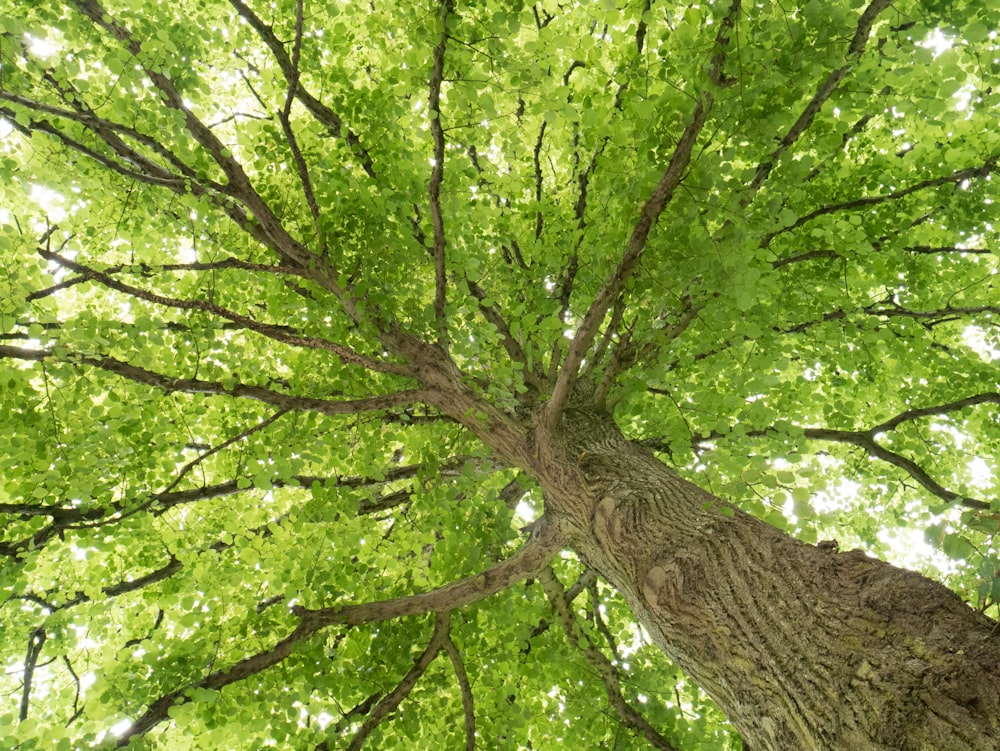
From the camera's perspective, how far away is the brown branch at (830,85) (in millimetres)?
2850

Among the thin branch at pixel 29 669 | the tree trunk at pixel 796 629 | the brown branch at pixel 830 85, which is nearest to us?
the tree trunk at pixel 796 629

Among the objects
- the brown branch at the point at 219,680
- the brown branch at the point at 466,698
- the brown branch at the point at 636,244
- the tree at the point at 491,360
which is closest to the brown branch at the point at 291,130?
the tree at the point at 491,360

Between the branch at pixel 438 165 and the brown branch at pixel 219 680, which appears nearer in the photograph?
the branch at pixel 438 165

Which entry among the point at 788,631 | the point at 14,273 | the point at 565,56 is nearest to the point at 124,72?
the point at 14,273

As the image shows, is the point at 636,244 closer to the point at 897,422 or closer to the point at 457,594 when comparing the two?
the point at 457,594

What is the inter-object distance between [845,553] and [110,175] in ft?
18.5

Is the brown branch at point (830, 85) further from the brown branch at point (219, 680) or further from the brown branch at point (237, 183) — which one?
the brown branch at point (219, 680)

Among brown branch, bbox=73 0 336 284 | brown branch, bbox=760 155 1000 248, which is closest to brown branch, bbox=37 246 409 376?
brown branch, bbox=73 0 336 284

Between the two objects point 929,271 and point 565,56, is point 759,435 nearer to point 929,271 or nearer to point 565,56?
point 929,271

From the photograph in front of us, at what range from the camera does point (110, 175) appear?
4594 mm

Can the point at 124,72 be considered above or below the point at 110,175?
below

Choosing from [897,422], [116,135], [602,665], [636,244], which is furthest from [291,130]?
[897,422]

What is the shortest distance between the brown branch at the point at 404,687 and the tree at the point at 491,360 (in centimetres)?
4

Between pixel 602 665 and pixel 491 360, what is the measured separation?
2.53 metres
